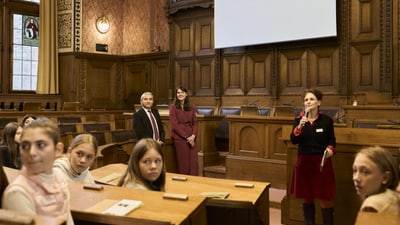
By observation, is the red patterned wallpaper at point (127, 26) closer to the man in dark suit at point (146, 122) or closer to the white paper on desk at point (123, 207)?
the man in dark suit at point (146, 122)

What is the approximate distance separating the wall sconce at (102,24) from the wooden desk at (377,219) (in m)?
10.1

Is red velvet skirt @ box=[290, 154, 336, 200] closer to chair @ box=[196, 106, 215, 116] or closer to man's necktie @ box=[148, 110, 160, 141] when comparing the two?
man's necktie @ box=[148, 110, 160, 141]

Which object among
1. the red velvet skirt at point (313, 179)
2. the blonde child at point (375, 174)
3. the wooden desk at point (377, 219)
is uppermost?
the blonde child at point (375, 174)

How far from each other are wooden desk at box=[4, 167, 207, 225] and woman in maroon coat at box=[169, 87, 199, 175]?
309 centimetres

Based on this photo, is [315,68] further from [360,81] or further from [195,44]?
[195,44]

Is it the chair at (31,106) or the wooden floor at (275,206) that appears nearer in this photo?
the wooden floor at (275,206)

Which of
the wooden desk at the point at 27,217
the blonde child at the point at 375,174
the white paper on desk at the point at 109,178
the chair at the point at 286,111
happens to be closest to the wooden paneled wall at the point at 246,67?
the chair at the point at 286,111

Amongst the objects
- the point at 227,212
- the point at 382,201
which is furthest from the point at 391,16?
the point at 382,201

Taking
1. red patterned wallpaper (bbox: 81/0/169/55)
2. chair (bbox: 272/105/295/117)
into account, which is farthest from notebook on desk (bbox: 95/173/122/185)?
red patterned wallpaper (bbox: 81/0/169/55)

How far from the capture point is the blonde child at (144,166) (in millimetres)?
2324

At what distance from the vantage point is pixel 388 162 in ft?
6.18

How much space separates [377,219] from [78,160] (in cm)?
158

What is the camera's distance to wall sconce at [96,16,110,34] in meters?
10.8

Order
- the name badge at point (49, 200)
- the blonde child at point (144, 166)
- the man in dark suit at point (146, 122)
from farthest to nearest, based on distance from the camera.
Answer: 1. the man in dark suit at point (146, 122)
2. the blonde child at point (144, 166)
3. the name badge at point (49, 200)
